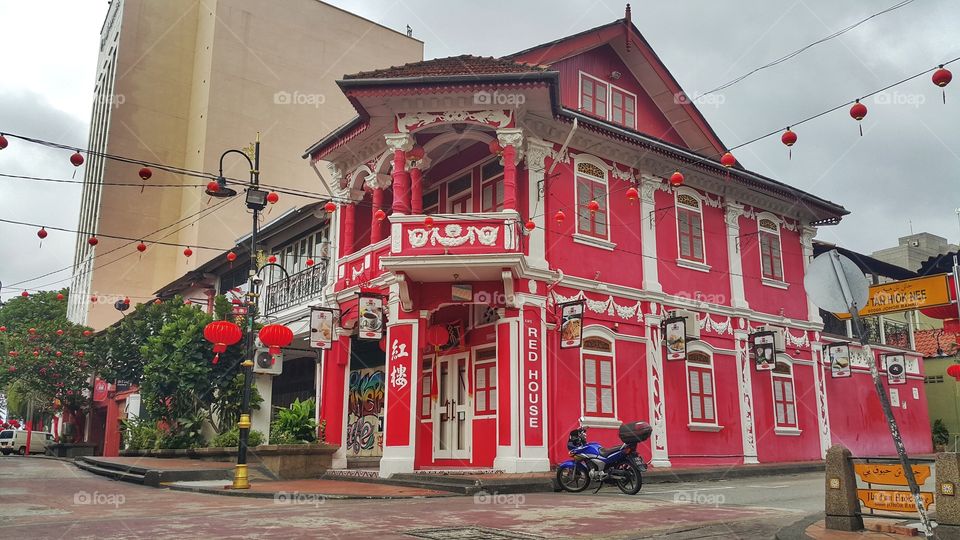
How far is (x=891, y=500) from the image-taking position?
24.0ft

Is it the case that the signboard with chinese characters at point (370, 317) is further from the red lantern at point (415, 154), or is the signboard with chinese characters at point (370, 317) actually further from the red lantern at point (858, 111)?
the red lantern at point (858, 111)

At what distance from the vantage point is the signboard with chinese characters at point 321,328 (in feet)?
59.4

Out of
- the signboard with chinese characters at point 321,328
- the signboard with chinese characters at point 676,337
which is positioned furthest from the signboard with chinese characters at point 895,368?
the signboard with chinese characters at point 321,328

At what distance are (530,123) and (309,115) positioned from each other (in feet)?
78.7

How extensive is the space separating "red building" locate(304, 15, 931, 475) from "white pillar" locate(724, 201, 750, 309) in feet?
0.21

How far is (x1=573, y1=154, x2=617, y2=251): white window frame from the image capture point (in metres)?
17.3

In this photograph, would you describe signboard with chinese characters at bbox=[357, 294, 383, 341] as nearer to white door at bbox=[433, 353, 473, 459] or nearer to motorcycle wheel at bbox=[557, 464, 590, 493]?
white door at bbox=[433, 353, 473, 459]

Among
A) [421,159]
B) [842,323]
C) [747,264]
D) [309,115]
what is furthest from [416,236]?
[309,115]

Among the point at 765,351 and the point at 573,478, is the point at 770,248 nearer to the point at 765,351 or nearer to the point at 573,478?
the point at 765,351

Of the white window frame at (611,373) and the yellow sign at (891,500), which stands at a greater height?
the white window frame at (611,373)

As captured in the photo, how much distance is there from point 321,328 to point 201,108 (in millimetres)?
23122
